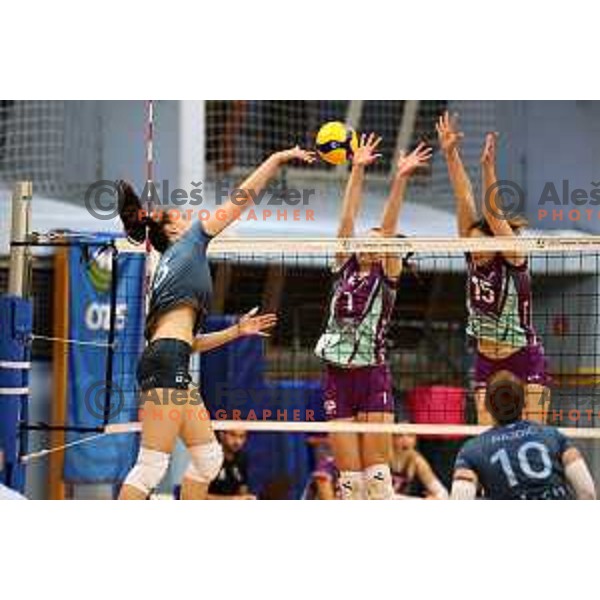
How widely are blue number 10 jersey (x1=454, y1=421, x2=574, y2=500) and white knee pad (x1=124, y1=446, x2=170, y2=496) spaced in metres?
1.37

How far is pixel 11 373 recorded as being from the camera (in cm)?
777

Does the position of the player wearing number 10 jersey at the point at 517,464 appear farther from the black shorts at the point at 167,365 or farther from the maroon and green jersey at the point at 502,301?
the black shorts at the point at 167,365

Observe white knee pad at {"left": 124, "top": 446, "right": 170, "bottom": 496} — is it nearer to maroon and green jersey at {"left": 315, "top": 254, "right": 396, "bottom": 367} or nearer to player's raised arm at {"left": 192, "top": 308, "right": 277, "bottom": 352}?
player's raised arm at {"left": 192, "top": 308, "right": 277, "bottom": 352}

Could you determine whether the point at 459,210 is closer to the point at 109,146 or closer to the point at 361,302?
the point at 361,302

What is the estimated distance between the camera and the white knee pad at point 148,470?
7461 millimetres

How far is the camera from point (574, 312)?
9.45m

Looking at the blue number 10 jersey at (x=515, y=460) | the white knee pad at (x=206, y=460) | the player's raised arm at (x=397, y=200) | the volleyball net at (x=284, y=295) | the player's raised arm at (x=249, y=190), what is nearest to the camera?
the blue number 10 jersey at (x=515, y=460)

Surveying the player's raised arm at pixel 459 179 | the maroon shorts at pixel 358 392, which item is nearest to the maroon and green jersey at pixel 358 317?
the maroon shorts at pixel 358 392

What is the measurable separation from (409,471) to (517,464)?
2725mm

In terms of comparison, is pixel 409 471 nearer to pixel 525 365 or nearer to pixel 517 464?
pixel 525 365

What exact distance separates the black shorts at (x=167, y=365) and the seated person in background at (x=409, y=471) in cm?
209

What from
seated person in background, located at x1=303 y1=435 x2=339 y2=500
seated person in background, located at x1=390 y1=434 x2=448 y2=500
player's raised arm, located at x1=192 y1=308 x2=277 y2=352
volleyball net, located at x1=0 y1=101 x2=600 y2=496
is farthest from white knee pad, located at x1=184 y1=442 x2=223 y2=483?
seated person in background, located at x1=390 y1=434 x2=448 y2=500
